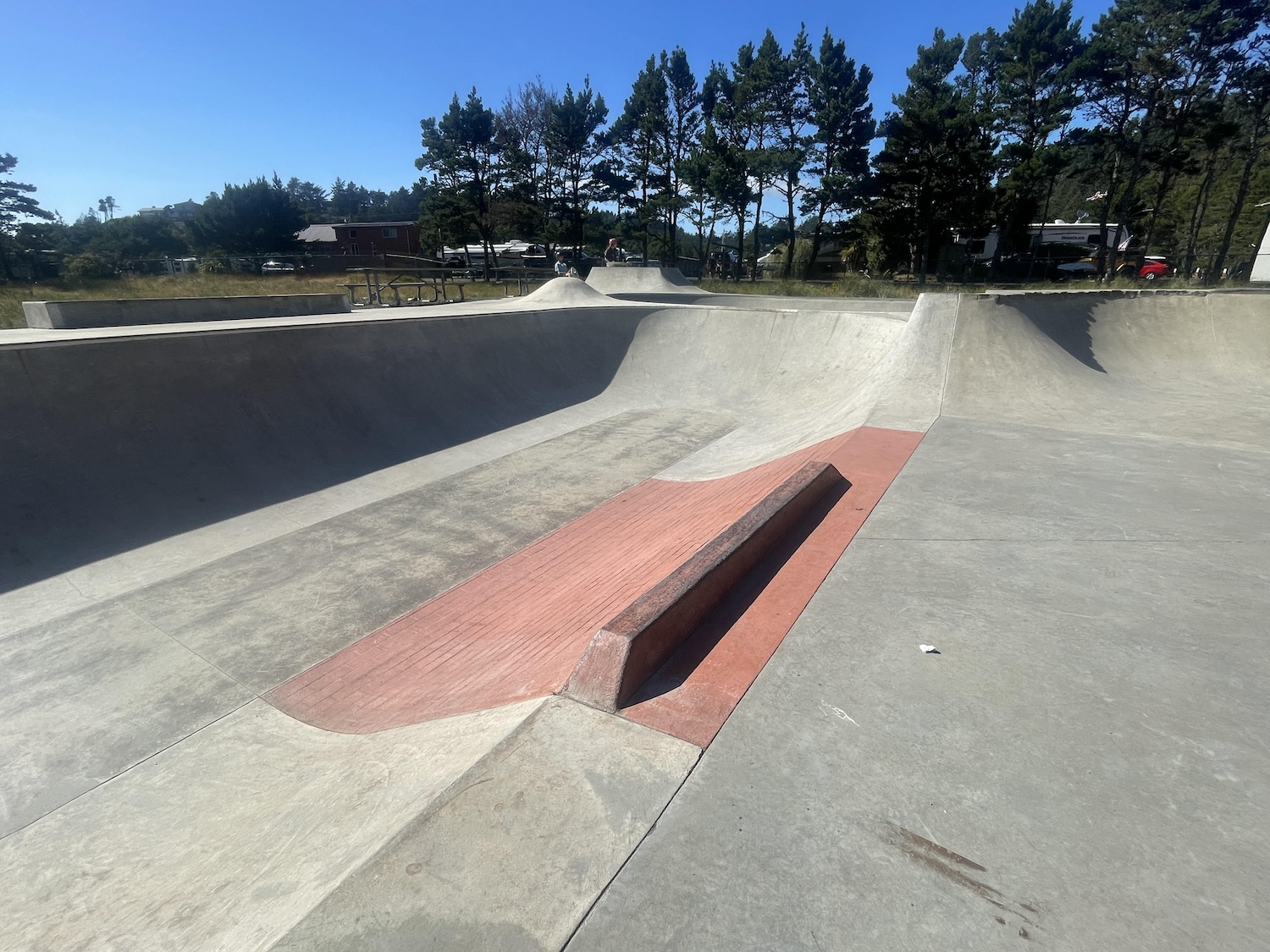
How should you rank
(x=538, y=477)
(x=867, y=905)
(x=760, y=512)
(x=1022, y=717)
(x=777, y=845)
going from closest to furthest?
(x=867, y=905)
(x=777, y=845)
(x=1022, y=717)
(x=760, y=512)
(x=538, y=477)

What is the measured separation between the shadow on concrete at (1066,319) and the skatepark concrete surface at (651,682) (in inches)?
25.3

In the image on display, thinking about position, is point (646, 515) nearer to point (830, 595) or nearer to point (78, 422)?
point (830, 595)

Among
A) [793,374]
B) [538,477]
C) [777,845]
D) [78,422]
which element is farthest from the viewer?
[793,374]

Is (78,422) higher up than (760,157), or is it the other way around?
(760,157)

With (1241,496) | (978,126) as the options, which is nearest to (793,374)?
(1241,496)

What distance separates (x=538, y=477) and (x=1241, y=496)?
7.76 metres

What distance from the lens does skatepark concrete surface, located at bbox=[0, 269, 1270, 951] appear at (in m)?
2.05

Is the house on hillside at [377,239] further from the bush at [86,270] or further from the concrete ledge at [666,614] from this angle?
the concrete ledge at [666,614]

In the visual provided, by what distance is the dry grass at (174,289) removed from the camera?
80.8 feet

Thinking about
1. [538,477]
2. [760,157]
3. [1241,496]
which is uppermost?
[760,157]

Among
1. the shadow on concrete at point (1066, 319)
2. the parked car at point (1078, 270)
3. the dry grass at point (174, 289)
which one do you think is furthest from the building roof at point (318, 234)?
the shadow on concrete at point (1066, 319)

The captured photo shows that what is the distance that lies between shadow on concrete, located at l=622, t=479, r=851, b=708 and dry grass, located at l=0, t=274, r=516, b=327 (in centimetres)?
2248

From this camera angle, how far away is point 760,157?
115 feet

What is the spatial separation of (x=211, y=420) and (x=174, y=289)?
24121 mm
